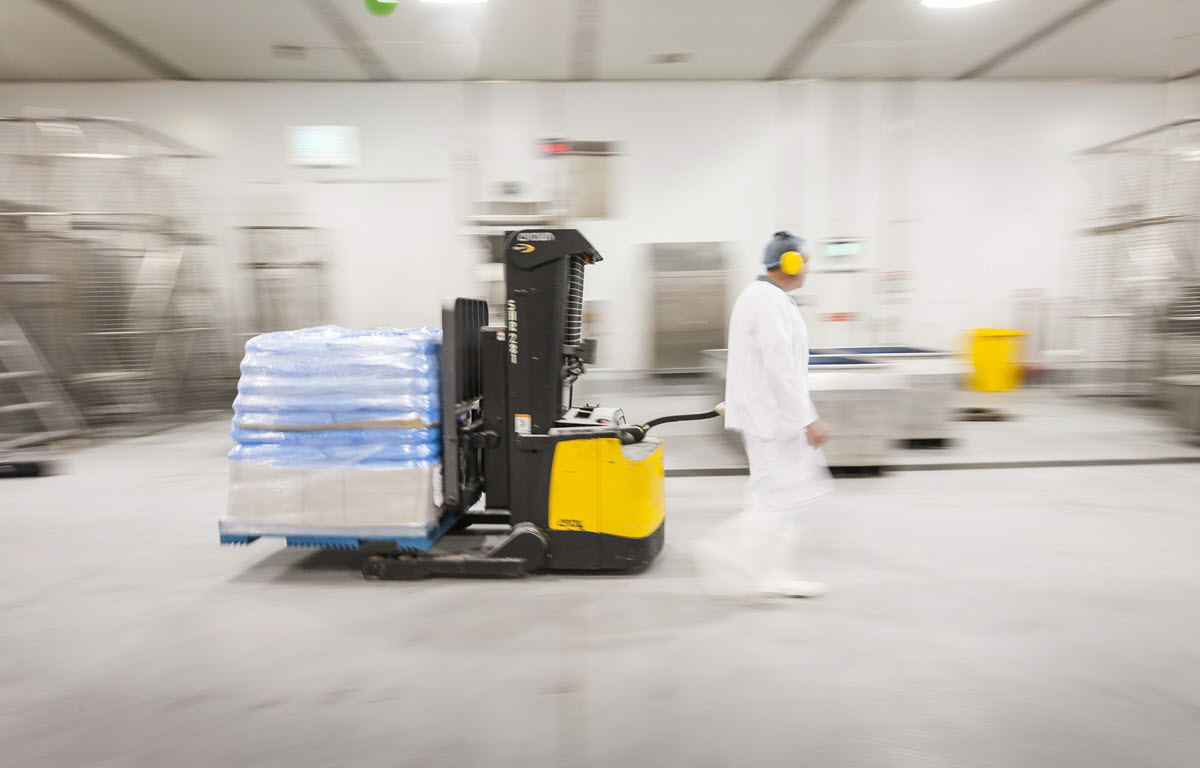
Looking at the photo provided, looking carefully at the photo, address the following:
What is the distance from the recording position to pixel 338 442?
307cm

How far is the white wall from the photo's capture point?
899 centimetres

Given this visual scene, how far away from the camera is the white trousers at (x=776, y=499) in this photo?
9.53ft

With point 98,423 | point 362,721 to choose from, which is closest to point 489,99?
point 98,423

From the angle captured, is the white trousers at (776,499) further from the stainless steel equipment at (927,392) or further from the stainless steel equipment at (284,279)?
the stainless steel equipment at (284,279)

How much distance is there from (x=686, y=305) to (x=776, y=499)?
625 centimetres

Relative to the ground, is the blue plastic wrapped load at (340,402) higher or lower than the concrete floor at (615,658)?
higher

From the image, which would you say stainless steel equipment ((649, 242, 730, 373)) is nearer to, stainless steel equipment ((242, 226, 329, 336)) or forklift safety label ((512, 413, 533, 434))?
stainless steel equipment ((242, 226, 329, 336))

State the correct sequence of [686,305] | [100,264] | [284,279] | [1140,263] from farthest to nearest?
[686,305]
[284,279]
[1140,263]
[100,264]

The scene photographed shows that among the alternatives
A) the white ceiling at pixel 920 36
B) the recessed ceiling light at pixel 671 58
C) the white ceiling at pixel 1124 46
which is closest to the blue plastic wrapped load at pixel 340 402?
the recessed ceiling light at pixel 671 58

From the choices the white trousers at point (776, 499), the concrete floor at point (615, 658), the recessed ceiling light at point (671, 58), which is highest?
the recessed ceiling light at point (671, 58)

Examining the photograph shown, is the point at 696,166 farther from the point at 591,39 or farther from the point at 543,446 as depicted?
the point at 543,446

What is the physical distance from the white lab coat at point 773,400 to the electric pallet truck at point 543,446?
24 cm

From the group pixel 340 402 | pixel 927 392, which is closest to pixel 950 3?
pixel 927 392

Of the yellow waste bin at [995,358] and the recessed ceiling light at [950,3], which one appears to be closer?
the recessed ceiling light at [950,3]
